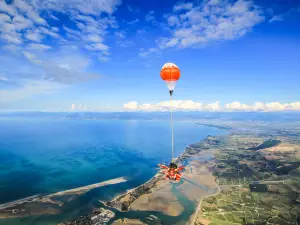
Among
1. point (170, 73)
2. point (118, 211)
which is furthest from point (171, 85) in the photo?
point (118, 211)

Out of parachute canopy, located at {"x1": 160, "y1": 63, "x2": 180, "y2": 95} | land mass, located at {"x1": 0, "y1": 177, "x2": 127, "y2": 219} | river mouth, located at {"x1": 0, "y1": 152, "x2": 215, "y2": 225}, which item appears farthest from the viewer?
land mass, located at {"x1": 0, "y1": 177, "x2": 127, "y2": 219}

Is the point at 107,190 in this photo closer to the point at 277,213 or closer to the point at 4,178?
the point at 4,178

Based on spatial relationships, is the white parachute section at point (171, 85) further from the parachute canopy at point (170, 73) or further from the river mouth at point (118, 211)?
the river mouth at point (118, 211)

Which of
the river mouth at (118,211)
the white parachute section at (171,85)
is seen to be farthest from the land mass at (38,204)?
the white parachute section at (171,85)

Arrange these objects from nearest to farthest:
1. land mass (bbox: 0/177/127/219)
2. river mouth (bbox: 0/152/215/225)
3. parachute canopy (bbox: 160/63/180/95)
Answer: parachute canopy (bbox: 160/63/180/95)
river mouth (bbox: 0/152/215/225)
land mass (bbox: 0/177/127/219)

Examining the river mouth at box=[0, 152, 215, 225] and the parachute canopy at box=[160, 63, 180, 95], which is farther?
the river mouth at box=[0, 152, 215, 225]

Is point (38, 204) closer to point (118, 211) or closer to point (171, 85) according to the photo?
point (118, 211)

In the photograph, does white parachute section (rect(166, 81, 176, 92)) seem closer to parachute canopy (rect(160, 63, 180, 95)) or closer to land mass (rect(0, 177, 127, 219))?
parachute canopy (rect(160, 63, 180, 95))

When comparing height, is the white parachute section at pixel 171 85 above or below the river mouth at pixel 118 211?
above

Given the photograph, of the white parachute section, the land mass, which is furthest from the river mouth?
the white parachute section
